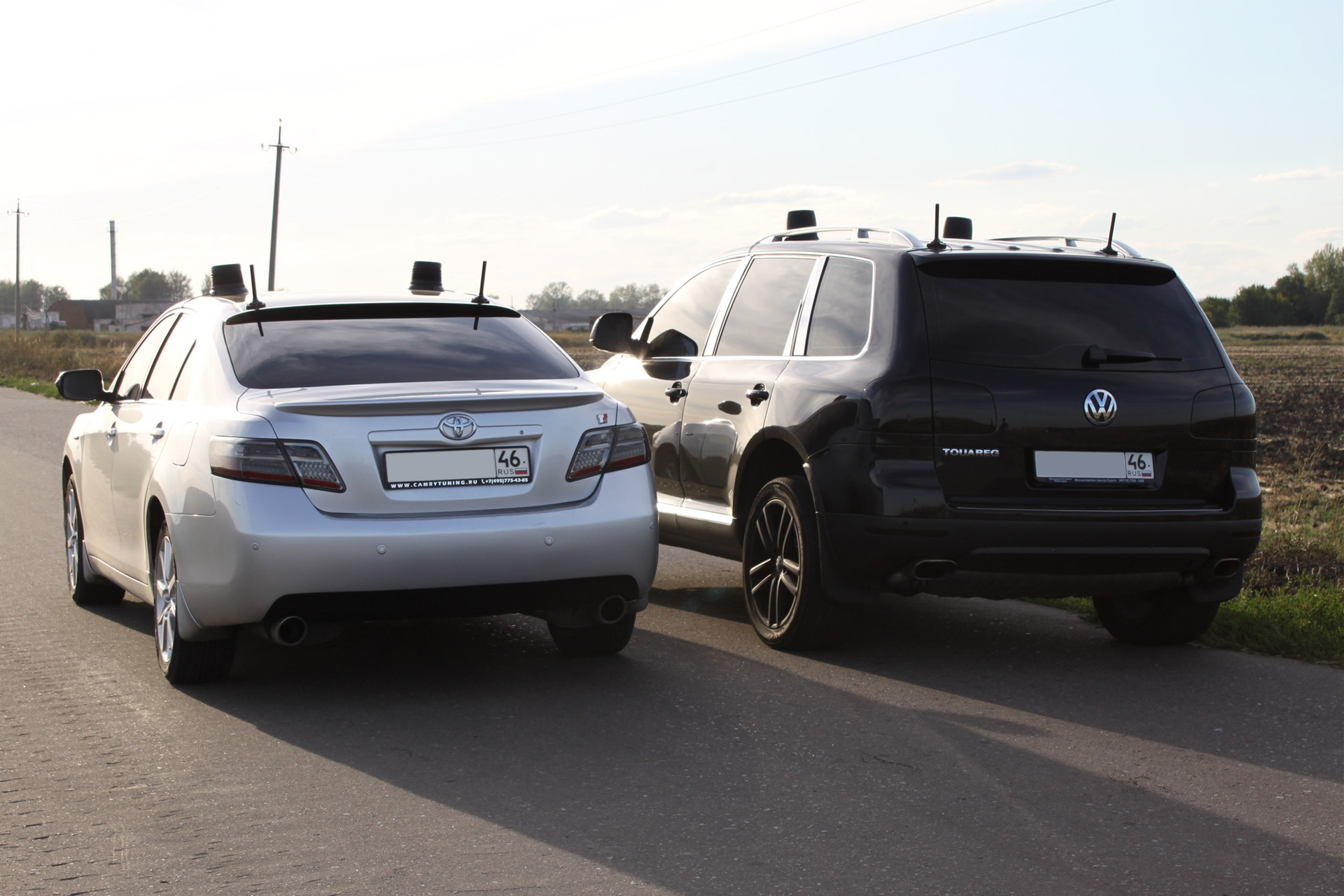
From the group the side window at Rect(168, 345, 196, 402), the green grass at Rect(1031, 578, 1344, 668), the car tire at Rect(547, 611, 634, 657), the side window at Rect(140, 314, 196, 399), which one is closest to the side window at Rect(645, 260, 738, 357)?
the car tire at Rect(547, 611, 634, 657)

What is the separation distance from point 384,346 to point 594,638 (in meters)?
1.57

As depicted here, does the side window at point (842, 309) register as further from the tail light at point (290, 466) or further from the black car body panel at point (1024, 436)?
the tail light at point (290, 466)

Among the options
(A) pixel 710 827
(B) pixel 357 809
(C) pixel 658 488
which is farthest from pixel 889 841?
(C) pixel 658 488

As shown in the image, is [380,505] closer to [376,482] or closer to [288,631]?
[376,482]

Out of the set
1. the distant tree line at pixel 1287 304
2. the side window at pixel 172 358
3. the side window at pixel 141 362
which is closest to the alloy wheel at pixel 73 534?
the side window at pixel 141 362

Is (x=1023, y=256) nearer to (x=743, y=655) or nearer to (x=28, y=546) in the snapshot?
(x=743, y=655)

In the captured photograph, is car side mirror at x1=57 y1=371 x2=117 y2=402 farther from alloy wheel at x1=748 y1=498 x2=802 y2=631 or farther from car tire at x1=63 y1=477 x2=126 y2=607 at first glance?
alloy wheel at x1=748 y1=498 x2=802 y2=631

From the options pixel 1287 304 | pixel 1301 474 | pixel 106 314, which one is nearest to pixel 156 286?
pixel 106 314

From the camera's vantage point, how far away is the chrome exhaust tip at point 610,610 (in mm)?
6242

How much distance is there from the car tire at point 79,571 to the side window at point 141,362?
799 mm

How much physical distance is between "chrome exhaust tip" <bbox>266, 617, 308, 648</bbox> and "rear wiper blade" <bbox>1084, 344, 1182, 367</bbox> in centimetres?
334

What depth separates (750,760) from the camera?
5.18m

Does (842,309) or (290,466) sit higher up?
(842,309)

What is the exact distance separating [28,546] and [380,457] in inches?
219
